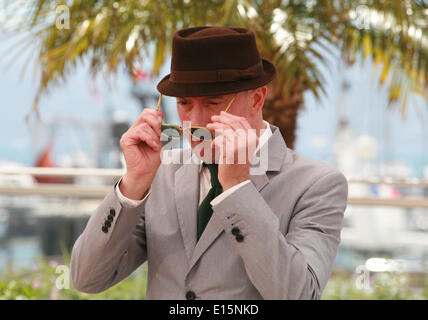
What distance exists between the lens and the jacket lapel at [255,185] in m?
1.44

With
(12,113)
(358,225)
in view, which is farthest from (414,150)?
(358,225)

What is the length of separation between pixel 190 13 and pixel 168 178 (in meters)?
2.12

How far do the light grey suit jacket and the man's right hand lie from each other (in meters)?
0.05

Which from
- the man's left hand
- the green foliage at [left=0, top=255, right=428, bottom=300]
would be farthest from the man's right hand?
the green foliage at [left=0, top=255, right=428, bottom=300]

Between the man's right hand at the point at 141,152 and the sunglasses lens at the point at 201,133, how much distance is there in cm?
10

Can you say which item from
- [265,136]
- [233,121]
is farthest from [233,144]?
[265,136]

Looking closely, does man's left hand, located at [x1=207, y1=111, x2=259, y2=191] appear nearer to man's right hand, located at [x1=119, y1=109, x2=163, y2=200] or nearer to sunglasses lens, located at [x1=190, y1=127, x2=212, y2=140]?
sunglasses lens, located at [x1=190, y1=127, x2=212, y2=140]

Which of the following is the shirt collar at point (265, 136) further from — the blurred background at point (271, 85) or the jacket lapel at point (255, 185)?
the blurred background at point (271, 85)

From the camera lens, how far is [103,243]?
1.46 meters

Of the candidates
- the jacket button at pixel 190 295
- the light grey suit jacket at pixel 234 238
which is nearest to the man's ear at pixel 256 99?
the light grey suit jacket at pixel 234 238

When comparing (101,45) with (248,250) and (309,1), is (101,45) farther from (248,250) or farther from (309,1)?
(248,250)

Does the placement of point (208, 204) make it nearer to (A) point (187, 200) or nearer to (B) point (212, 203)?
(A) point (187, 200)

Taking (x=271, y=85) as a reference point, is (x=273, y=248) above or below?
below

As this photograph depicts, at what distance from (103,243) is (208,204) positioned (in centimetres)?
31
